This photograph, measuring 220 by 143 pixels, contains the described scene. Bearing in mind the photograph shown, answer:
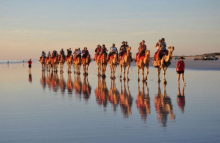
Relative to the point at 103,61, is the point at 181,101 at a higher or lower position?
lower

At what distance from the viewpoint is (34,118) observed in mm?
11680

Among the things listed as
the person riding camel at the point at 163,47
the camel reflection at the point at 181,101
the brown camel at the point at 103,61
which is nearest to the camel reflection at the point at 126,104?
the camel reflection at the point at 181,101

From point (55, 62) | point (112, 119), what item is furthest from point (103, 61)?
point (112, 119)

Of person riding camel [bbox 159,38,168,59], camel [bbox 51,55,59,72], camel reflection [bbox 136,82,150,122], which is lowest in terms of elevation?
camel reflection [bbox 136,82,150,122]

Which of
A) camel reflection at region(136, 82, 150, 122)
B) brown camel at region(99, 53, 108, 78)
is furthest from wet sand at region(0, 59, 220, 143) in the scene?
brown camel at region(99, 53, 108, 78)

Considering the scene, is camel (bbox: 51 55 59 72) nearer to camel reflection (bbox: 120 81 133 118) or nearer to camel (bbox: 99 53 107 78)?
camel (bbox: 99 53 107 78)

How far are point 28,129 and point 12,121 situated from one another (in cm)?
135

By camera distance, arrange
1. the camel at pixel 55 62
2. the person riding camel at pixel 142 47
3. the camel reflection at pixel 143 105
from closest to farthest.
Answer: the camel reflection at pixel 143 105 < the person riding camel at pixel 142 47 < the camel at pixel 55 62

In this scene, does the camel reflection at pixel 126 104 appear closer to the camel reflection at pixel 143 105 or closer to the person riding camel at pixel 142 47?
the camel reflection at pixel 143 105

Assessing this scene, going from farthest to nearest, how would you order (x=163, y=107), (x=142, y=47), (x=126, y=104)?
(x=142, y=47), (x=126, y=104), (x=163, y=107)

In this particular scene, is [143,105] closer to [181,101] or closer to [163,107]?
[163,107]

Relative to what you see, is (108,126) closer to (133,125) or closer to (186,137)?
(133,125)

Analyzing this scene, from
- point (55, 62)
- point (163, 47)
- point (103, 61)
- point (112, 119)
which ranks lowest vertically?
point (112, 119)

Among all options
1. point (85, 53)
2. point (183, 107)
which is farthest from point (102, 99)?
point (85, 53)
